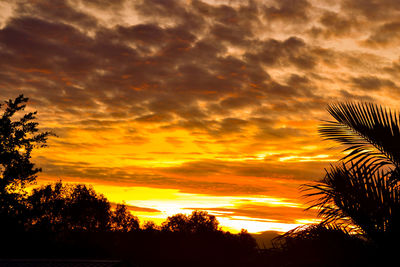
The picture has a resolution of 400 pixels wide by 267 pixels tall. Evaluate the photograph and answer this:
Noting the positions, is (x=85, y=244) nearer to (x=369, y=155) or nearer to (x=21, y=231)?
(x=21, y=231)

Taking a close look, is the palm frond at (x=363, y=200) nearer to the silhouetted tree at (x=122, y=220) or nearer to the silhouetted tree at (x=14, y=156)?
the silhouetted tree at (x=14, y=156)

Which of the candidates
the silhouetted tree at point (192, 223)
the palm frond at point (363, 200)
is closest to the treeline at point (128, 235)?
the silhouetted tree at point (192, 223)

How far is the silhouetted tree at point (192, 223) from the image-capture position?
260 ft

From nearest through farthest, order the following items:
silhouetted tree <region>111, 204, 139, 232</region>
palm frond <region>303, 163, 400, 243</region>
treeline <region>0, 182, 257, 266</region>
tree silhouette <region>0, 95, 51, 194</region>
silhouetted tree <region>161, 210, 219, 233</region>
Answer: palm frond <region>303, 163, 400, 243</region> < tree silhouette <region>0, 95, 51, 194</region> < treeline <region>0, 182, 257, 266</region> < silhouetted tree <region>111, 204, 139, 232</region> < silhouetted tree <region>161, 210, 219, 233</region>

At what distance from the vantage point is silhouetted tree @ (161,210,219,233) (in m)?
79.2

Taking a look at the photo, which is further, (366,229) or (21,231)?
(21,231)

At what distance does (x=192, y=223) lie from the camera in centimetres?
8200

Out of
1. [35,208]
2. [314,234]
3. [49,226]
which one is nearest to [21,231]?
[35,208]

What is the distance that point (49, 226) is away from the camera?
49125 millimetres

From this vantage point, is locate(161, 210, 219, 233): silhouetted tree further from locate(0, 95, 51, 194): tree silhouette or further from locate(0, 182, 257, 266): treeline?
locate(0, 95, 51, 194): tree silhouette

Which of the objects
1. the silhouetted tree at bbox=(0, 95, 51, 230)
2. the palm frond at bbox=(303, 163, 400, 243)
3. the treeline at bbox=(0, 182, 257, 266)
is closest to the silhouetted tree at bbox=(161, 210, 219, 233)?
the treeline at bbox=(0, 182, 257, 266)

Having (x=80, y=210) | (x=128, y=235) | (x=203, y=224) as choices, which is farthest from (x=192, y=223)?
(x=80, y=210)

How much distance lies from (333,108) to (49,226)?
4892 centimetres

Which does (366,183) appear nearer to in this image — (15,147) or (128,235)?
(15,147)
